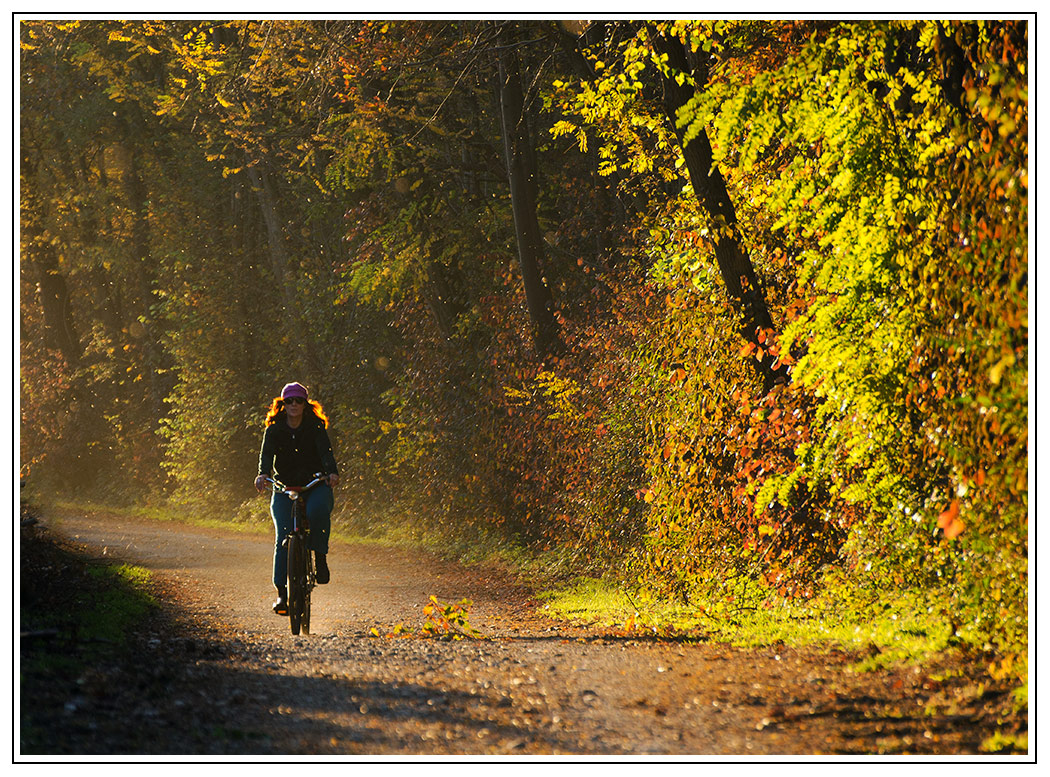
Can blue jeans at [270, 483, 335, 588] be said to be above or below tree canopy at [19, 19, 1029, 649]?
below

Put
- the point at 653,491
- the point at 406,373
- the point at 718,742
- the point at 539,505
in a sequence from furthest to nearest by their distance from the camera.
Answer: the point at 406,373 → the point at 539,505 → the point at 653,491 → the point at 718,742

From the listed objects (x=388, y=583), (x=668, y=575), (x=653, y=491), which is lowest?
(x=388, y=583)

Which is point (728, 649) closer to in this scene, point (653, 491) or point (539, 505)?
point (653, 491)

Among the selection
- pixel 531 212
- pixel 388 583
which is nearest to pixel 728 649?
pixel 388 583

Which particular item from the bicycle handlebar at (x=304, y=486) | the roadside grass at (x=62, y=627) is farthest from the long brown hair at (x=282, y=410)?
the roadside grass at (x=62, y=627)

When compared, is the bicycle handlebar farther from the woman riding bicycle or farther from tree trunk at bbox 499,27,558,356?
tree trunk at bbox 499,27,558,356

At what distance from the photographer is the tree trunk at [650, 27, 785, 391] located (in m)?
11.0

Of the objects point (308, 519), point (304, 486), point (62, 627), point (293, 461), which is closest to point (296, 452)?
point (293, 461)

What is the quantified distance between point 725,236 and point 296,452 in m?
4.54

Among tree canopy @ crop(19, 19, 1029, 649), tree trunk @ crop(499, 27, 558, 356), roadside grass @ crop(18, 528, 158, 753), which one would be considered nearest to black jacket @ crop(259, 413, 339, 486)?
roadside grass @ crop(18, 528, 158, 753)

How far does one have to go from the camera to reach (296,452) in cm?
1060

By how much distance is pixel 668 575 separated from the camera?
12461 mm

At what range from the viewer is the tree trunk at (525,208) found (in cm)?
1920
